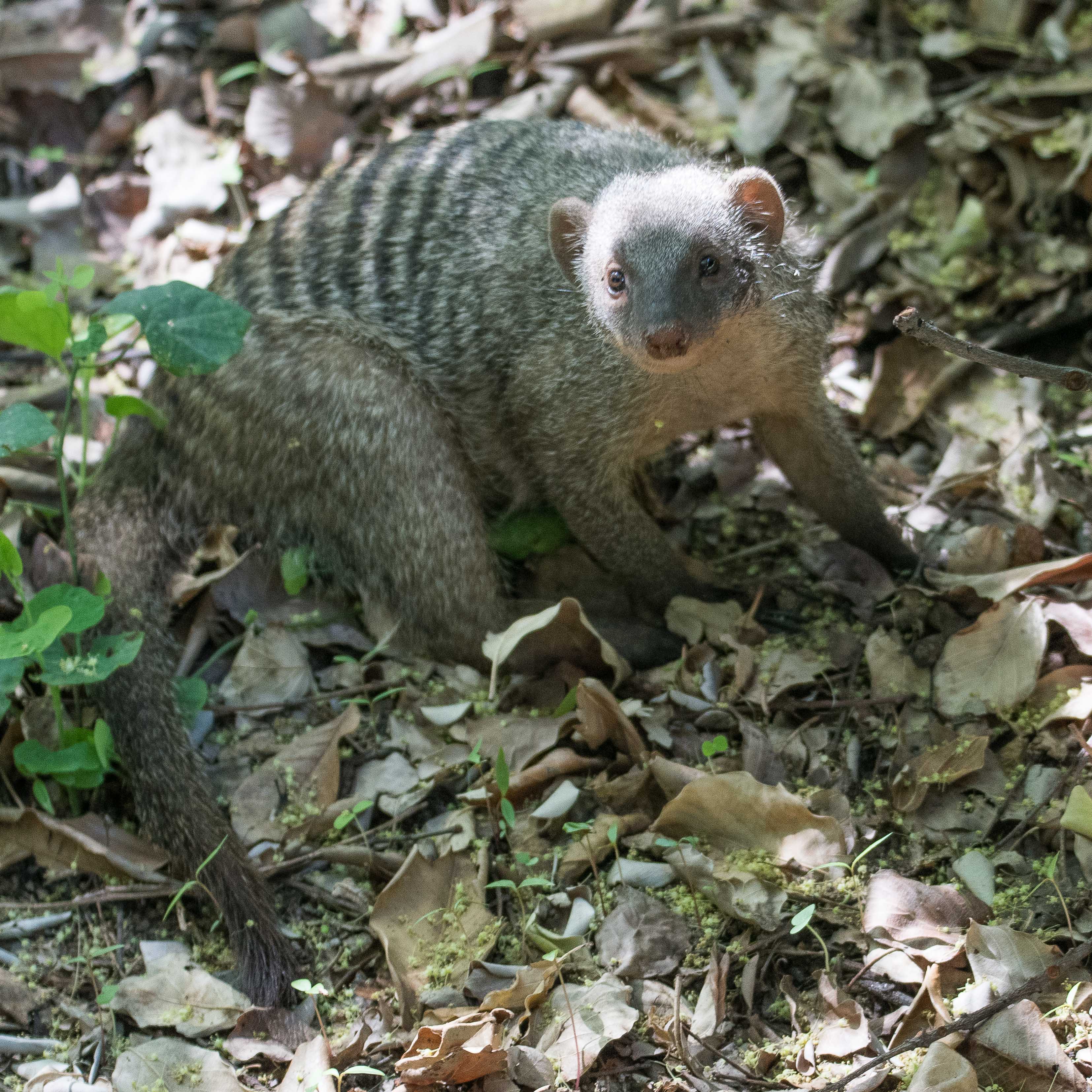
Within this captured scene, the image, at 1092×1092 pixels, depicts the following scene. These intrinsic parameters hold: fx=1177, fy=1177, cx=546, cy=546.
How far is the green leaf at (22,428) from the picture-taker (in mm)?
2984

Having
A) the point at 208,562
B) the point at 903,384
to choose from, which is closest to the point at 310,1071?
the point at 208,562

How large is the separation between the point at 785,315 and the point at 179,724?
2.08 meters

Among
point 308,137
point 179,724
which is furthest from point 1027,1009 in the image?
point 308,137

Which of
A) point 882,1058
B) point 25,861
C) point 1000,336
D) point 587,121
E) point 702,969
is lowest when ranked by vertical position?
point 25,861

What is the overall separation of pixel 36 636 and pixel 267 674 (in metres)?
0.88

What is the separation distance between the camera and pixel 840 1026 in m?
2.63

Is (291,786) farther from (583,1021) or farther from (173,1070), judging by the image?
(583,1021)

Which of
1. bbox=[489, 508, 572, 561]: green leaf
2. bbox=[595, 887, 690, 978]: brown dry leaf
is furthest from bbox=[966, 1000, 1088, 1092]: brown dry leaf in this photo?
bbox=[489, 508, 572, 561]: green leaf

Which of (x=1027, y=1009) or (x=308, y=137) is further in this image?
(x=308, y=137)

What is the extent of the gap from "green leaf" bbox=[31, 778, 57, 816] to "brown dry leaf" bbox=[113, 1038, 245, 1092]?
2.53ft

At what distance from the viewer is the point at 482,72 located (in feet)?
17.0

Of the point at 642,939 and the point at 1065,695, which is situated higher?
the point at 1065,695

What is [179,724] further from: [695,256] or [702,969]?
[695,256]

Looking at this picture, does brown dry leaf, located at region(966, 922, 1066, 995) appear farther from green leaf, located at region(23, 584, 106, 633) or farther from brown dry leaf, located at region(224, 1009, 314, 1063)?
green leaf, located at region(23, 584, 106, 633)
